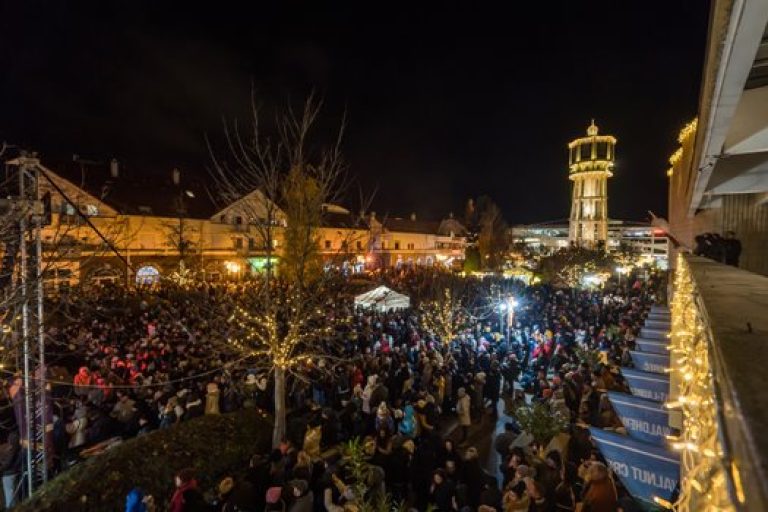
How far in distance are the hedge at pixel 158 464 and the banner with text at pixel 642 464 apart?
6.47 metres

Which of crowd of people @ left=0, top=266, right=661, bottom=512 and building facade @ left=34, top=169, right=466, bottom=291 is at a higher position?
building facade @ left=34, top=169, right=466, bottom=291

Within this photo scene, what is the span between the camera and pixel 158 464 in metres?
7.36

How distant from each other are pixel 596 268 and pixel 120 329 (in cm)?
3524

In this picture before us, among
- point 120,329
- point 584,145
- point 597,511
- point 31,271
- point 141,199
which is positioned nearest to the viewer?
point 597,511

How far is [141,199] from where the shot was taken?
34.8m

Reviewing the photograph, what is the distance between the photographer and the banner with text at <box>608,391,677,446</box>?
5195 millimetres

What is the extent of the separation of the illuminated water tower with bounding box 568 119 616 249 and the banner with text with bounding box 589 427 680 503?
68.9m

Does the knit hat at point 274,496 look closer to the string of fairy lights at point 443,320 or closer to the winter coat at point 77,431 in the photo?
the winter coat at point 77,431

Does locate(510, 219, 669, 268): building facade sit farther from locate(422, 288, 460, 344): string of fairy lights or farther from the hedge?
the hedge

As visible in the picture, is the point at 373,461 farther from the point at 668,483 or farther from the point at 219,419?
the point at 668,483

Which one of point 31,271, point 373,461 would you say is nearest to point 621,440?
point 373,461

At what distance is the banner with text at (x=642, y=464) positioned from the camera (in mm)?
4594

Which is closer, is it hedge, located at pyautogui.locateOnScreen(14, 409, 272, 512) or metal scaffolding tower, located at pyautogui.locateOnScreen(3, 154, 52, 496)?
metal scaffolding tower, located at pyautogui.locateOnScreen(3, 154, 52, 496)

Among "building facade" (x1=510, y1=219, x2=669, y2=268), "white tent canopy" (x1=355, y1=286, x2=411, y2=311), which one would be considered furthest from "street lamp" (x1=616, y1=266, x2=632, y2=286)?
"building facade" (x1=510, y1=219, x2=669, y2=268)
